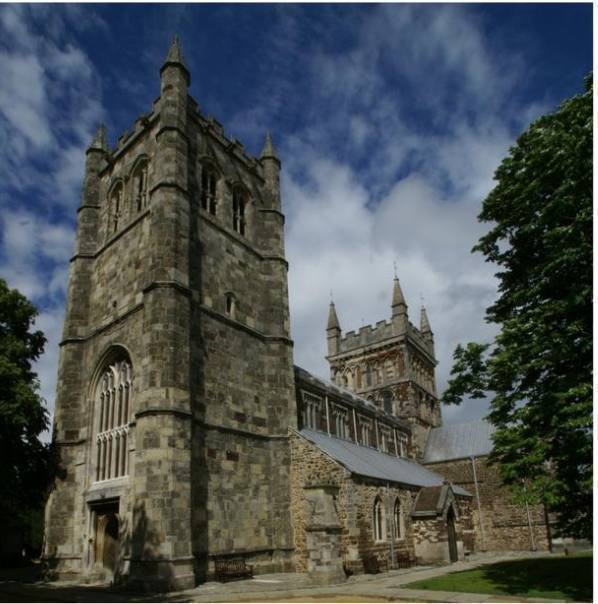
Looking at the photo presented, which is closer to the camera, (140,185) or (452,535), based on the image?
(140,185)

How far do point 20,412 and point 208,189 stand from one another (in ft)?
42.6

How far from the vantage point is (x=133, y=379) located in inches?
854

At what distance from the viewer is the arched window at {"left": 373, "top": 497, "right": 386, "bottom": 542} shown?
83.0ft

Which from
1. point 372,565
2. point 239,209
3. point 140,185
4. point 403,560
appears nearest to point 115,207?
point 140,185

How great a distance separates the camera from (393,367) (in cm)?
4819

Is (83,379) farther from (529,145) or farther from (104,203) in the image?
(529,145)

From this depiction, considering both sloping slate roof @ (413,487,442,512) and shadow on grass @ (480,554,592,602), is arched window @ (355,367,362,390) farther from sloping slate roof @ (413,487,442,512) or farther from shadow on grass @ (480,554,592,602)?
shadow on grass @ (480,554,592,602)

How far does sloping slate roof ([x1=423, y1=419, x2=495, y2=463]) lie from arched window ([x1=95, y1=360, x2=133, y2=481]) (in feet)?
98.4

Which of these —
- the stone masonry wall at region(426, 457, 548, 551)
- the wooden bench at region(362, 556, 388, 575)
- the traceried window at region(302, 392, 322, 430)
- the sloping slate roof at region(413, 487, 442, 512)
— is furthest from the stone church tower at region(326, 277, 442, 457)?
the wooden bench at region(362, 556, 388, 575)

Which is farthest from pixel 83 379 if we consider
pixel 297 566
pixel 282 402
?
pixel 297 566

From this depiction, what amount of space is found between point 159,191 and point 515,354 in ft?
50.6

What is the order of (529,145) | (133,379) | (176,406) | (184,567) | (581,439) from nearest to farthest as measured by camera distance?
1. (581,439)
2. (529,145)
3. (184,567)
4. (176,406)
5. (133,379)

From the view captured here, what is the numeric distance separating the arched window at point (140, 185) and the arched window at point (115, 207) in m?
1.54

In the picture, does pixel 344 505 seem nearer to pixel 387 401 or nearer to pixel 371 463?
pixel 371 463
